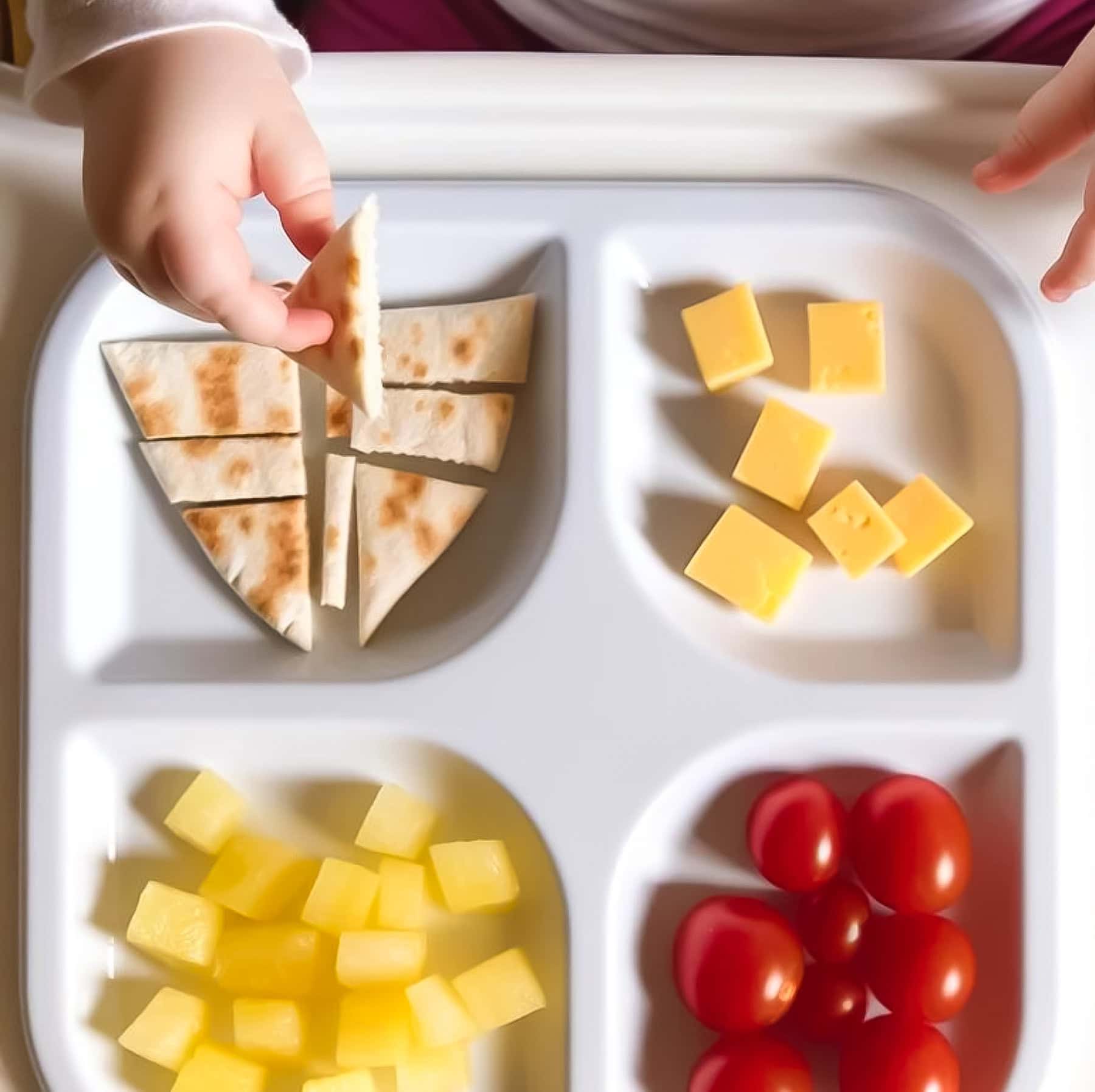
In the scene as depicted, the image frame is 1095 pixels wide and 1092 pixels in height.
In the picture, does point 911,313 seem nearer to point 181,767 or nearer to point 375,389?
point 375,389

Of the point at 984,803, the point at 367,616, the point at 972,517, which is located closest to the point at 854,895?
the point at 984,803

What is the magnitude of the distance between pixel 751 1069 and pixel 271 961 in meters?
0.39

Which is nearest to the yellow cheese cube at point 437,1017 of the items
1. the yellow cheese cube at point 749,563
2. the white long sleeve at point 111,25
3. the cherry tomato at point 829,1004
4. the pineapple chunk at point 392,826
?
the pineapple chunk at point 392,826

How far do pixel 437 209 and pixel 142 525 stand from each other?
0.35 metres

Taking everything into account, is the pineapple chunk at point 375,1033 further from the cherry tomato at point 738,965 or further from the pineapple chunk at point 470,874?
the cherry tomato at point 738,965

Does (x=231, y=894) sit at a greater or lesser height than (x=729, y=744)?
lesser

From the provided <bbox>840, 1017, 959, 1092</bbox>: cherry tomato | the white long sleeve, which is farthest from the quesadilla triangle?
<bbox>840, 1017, 959, 1092</bbox>: cherry tomato

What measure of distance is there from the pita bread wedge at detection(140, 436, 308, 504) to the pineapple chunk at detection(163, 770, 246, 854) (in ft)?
0.75

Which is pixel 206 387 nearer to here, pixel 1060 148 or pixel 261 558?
pixel 261 558

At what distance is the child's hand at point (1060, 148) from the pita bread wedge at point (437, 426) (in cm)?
43

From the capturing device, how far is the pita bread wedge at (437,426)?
41.0 inches

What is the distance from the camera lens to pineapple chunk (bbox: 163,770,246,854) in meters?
1.01

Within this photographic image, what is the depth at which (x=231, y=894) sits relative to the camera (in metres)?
1.02

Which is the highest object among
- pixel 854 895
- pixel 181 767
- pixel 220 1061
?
pixel 181 767
